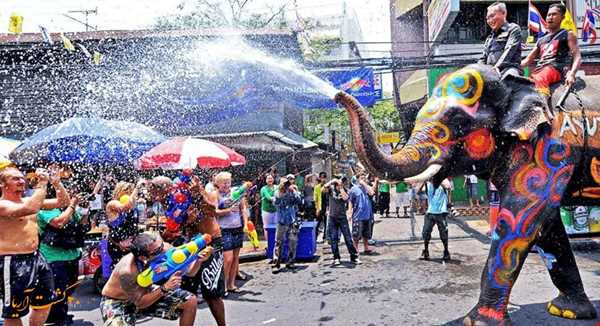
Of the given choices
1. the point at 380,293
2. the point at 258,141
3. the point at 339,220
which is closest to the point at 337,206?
the point at 339,220

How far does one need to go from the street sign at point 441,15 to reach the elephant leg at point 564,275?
30.5 ft

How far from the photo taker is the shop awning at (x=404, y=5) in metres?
21.5

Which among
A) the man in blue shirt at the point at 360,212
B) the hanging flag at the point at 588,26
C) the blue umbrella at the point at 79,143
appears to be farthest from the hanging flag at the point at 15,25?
the hanging flag at the point at 588,26

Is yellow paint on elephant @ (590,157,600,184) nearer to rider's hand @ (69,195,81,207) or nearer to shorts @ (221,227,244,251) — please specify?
shorts @ (221,227,244,251)

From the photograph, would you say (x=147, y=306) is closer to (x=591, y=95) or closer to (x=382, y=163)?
(x=382, y=163)

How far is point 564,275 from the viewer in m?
4.82

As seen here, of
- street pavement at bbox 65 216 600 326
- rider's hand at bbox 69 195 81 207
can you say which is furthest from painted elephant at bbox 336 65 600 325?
rider's hand at bbox 69 195 81 207

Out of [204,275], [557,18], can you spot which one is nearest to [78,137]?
[204,275]

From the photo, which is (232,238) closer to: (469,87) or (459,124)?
(459,124)

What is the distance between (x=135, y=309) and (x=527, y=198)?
342 cm

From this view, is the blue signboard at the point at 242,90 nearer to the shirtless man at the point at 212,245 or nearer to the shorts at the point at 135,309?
the shirtless man at the point at 212,245

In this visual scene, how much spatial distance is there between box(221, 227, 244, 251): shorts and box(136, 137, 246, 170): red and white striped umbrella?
104 centimetres

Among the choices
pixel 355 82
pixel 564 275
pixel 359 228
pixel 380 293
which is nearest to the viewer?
pixel 564 275

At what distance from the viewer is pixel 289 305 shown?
614cm
